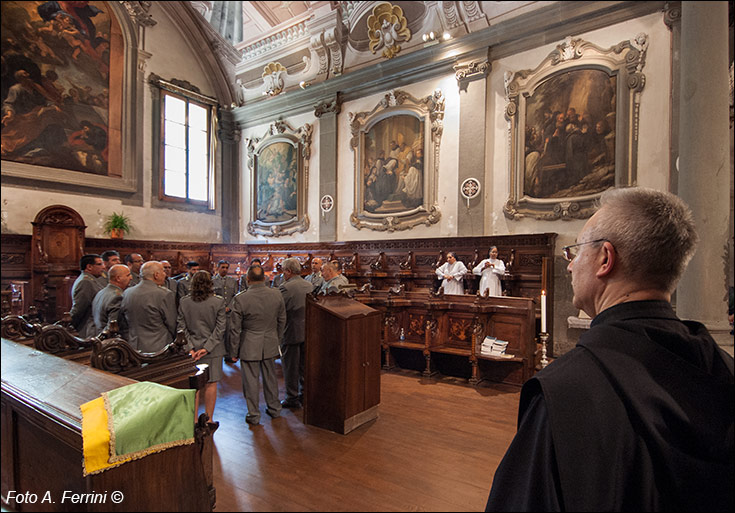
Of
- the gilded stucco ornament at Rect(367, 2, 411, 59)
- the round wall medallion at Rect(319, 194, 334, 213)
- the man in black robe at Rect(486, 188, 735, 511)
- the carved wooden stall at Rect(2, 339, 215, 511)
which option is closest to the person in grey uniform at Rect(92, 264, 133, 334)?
the carved wooden stall at Rect(2, 339, 215, 511)

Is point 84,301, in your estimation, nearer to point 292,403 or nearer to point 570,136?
point 292,403

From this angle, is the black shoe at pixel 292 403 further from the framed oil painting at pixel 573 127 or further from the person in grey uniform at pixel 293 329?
the framed oil painting at pixel 573 127

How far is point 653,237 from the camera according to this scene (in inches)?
42.1

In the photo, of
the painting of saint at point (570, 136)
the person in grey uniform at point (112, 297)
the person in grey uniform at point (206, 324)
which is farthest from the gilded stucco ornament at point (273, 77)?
the person in grey uniform at point (206, 324)

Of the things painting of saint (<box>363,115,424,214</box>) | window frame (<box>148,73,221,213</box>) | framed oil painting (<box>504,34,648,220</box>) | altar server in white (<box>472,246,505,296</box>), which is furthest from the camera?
window frame (<box>148,73,221,213</box>)

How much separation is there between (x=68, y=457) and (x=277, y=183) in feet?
40.1

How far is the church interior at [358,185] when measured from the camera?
305cm

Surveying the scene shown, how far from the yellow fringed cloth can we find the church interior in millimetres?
65

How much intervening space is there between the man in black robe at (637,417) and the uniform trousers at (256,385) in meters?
3.63

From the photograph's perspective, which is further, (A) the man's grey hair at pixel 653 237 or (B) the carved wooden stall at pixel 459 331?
(B) the carved wooden stall at pixel 459 331

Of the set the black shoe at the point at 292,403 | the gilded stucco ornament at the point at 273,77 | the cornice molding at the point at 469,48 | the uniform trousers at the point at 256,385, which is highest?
the gilded stucco ornament at the point at 273,77

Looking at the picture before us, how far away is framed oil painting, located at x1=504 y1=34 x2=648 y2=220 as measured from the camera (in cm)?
773

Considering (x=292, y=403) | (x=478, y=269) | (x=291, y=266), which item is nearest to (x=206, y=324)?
(x=291, y=266)

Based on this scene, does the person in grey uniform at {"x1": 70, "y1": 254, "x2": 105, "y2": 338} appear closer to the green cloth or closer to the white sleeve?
the green cloth
